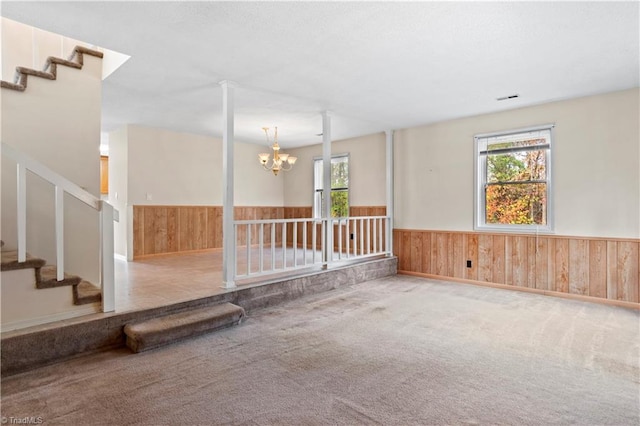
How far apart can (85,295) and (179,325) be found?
0.81 m

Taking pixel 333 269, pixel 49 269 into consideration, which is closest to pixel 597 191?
pixel 333 269

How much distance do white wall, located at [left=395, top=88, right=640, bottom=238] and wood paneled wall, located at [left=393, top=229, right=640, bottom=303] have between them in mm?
177

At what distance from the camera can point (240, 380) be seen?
235 centimetres

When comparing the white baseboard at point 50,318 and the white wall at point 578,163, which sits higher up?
the white wall at point 578,163

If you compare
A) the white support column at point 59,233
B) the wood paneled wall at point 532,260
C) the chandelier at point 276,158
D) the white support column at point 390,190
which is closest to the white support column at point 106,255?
the white support column at point 59,233

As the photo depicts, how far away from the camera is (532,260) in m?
4.82

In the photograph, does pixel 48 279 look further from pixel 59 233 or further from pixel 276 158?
pixel 276 158

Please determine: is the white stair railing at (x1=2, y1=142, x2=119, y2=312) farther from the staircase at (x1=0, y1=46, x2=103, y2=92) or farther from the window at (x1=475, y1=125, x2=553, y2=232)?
the window at (x1=475, y1=125, x2=553, y2=232)

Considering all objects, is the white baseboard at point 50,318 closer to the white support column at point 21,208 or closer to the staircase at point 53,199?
the staircase at point 53,199

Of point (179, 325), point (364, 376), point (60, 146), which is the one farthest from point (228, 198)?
point (364, 376)

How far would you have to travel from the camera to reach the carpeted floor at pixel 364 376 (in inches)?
77.6

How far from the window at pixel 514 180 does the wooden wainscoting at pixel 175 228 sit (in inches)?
192

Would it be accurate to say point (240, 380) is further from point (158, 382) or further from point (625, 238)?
point (625, 238)

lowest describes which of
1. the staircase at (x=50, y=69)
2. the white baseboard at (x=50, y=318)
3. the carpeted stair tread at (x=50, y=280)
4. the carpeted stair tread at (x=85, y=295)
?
the white baseboard at (x=50, y=318)
